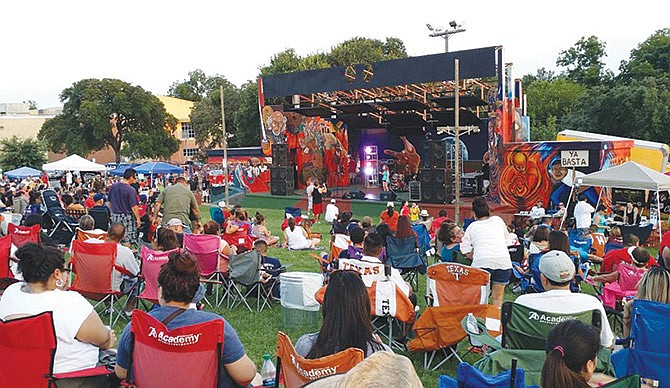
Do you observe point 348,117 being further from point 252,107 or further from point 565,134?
point 252,107

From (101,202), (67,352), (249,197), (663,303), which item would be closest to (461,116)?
(249,197)

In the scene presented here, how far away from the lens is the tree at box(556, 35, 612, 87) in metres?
48.1

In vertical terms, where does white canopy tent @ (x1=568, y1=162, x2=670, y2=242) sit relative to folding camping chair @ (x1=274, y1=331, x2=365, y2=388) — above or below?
above

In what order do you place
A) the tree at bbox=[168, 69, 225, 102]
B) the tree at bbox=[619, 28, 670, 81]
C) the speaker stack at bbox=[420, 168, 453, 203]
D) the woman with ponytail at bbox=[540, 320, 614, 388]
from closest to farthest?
the woman with ponytail at bbox=[540, 320, 614, 388]
the speaker stack at bbox=[420, 168, 453, 203]
the tree at bbox=[619, 28, 670, 81]
the tree at bbox=[168, 69, 225, 102]

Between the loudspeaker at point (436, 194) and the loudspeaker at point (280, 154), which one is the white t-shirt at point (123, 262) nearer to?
the loudspeaker at point (436, 194)

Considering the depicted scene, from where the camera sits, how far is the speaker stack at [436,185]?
18031mm

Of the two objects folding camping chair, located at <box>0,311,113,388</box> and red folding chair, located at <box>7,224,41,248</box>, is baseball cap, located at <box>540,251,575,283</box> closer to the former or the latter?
folding camping chair, located at <box>0,311,113,388</box>

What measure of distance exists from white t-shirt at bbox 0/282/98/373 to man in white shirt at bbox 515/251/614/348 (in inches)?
103

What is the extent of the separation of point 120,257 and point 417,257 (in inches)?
144

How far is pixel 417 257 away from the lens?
25.3ft

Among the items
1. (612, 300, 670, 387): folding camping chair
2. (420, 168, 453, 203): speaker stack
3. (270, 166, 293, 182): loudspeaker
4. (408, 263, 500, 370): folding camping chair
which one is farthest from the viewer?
(270, 166, 293, 182): loudspeaker

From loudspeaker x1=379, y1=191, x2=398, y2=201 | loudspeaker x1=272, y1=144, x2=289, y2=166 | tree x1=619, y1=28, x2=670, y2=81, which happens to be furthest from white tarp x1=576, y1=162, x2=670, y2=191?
tree x1=619, y1=28, x2=670, y2=81

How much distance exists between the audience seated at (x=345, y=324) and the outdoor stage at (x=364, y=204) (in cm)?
1449

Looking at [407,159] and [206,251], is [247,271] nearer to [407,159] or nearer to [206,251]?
[206,251]
